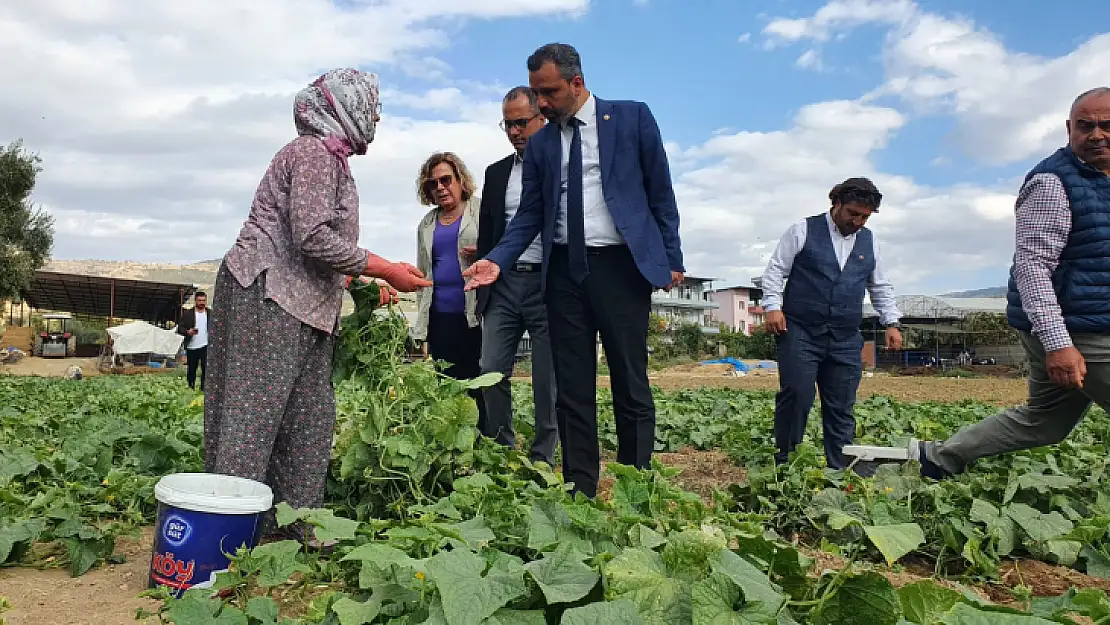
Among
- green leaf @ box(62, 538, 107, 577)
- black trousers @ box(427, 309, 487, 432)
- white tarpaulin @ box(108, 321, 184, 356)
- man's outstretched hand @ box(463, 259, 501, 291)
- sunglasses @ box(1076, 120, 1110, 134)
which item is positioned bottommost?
white tarpaulin @ box(108, 321, 184, 356)

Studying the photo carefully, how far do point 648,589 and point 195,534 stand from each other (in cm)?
151

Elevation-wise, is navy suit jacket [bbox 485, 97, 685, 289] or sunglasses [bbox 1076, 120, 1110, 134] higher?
sunglasses [bbox 1076, 120, 1110, 134]

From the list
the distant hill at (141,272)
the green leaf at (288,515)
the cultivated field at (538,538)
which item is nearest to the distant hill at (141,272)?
the distant hill at (141,272)

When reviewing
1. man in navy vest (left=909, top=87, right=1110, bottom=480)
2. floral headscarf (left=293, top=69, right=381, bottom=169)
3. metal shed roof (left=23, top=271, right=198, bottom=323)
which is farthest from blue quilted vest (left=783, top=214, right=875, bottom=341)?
metal shed roof (left=23, top=271, right=198, bottom=323)

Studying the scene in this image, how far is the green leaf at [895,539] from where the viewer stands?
194cm

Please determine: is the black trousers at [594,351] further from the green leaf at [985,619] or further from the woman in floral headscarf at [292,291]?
the green leaf at [985,619]

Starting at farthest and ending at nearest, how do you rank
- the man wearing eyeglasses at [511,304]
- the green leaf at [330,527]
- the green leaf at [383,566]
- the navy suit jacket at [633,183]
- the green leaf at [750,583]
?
the man wearing eyeglasses at [511,304], the navy suit jacket at [633,183], the green leaf at [330,527], the green leaf at [383,566], the green leaf at [750,583]

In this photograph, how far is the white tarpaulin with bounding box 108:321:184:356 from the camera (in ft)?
97.3

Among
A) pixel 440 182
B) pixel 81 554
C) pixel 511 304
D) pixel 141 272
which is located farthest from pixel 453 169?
pixel 141 272

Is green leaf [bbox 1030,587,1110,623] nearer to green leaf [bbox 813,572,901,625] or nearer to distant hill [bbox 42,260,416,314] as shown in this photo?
green leaf [bbox 813,572,901,625]

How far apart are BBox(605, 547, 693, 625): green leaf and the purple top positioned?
305cm

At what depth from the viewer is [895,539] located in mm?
1990

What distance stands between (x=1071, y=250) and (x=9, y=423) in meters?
7.10

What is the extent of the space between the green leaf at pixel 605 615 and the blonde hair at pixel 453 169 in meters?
3.59
